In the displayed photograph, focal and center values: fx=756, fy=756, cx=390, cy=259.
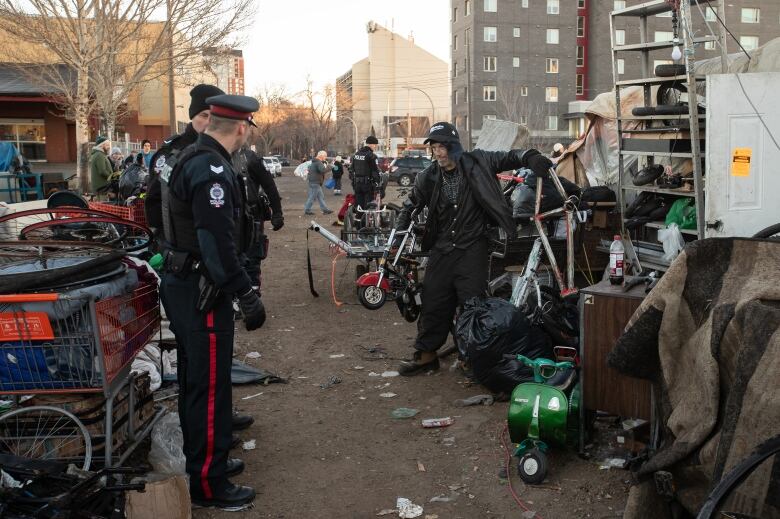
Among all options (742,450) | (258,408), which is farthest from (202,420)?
(742,450)

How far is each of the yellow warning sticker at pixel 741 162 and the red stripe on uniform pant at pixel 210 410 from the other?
495 cm

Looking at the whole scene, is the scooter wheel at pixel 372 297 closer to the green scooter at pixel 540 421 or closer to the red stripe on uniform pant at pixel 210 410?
the green scooter at pixel 540 421

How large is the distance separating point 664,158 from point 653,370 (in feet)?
19.0

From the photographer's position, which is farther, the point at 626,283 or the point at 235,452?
the point at 235,452

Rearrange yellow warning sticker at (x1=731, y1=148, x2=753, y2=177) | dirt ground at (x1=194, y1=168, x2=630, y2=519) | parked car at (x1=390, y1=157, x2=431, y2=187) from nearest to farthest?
dirt ground at (x1=194, y1=168, x2=630, y2=519) → yellow warning sticker at (x1=731, y1=148, x2=753, y2=177) → parked car at (x1=390, y1=157, x2=431, y2=187)

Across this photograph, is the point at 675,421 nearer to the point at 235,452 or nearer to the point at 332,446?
the point at 332,446

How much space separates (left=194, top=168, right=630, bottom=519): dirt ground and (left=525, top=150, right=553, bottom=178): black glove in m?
1.79

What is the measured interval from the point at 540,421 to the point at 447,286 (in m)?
2.05

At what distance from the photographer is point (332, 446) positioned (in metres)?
5.07

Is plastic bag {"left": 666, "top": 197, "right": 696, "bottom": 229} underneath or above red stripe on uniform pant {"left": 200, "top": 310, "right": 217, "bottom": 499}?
above

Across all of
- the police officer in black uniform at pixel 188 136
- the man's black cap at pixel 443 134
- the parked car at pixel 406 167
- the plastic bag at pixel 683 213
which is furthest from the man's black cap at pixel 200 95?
the parked car at pixel 406 167

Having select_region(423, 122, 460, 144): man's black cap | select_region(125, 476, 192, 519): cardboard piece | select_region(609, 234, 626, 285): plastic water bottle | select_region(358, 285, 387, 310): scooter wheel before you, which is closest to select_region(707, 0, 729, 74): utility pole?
select_region(423, 122, 460, 144): man's black cap

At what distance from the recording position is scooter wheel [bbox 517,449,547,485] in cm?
423

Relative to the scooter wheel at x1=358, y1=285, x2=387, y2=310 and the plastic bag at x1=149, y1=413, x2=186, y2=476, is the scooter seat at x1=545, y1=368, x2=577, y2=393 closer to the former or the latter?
the plastic bag at x1=149, y1=413, x2=186, y2=476
